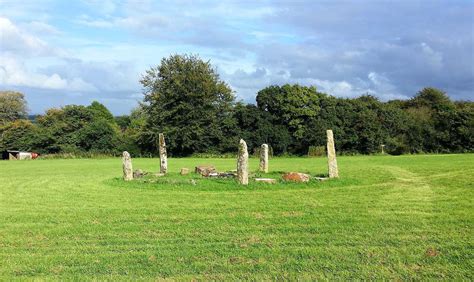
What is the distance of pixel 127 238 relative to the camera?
867 cm

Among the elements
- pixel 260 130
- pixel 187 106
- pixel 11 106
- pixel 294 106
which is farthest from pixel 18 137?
pixel 294 106

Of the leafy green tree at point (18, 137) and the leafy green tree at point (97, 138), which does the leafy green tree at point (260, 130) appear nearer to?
the leafy green tree at point (97, 138)

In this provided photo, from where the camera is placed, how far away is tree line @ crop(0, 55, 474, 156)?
4103 cm

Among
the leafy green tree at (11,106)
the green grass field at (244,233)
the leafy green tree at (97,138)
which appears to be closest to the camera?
the green grass field at (244,233)

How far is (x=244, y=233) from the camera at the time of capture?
884 cm

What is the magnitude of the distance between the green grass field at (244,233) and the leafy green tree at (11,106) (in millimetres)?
54515

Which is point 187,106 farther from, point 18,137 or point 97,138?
point 18,137

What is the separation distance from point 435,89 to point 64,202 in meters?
48.4

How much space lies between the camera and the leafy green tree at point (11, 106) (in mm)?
63844

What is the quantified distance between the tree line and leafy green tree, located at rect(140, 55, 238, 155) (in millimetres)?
104

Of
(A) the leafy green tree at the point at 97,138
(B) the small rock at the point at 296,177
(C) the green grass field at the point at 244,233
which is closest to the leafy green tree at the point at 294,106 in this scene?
(A) the leafy green tree at the point at 97,138

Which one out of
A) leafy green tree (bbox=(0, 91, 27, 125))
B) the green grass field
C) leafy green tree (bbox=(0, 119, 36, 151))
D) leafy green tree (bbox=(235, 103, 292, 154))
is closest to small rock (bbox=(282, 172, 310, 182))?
the green grass field

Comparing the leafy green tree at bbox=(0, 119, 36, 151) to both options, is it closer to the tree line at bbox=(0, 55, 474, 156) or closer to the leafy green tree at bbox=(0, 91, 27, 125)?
the tree line at bbox=(0, 55, 474, 156)

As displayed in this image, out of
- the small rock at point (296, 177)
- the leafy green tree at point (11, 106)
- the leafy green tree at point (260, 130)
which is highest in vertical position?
the leafy green tree at point (11, 106)
